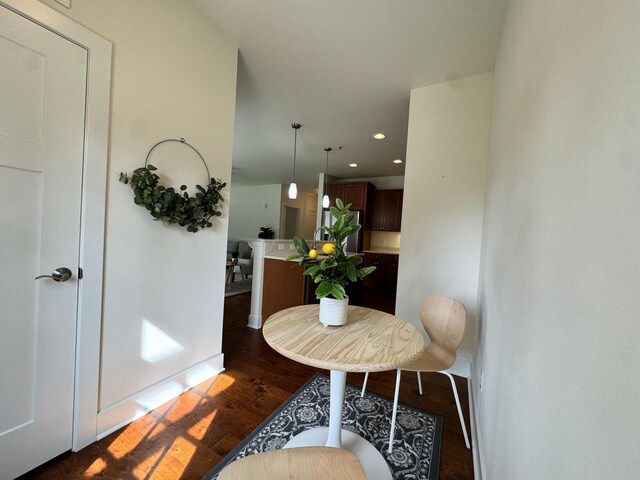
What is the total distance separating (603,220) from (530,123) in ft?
2.30

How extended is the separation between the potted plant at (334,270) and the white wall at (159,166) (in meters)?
1.01

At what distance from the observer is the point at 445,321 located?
5.58 ft

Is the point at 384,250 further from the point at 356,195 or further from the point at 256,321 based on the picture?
the point at 256,321

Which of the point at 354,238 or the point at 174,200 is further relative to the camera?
the point at 354,238

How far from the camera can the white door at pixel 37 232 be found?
3.71ft

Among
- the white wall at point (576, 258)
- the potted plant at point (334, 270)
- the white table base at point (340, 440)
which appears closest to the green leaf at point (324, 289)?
the potted plant at point (334, 270)

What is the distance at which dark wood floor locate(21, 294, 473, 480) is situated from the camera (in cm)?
130

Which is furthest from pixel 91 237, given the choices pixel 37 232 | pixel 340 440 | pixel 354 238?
pixel 354 238

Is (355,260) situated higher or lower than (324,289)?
higher

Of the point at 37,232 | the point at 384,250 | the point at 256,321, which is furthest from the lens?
the point at 384,250

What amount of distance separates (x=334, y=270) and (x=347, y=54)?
1905mm

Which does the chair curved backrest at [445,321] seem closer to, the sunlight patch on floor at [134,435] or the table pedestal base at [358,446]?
the table pedestal base at [358,446]

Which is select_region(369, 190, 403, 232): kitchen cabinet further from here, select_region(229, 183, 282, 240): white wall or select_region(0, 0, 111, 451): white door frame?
select_region(0, 0, 111, 451): white door frame

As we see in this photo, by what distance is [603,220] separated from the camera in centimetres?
44
